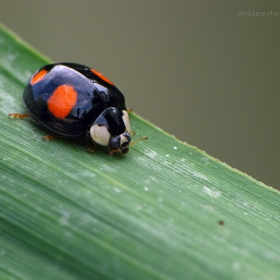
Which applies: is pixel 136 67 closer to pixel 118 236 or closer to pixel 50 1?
pixel 50 1

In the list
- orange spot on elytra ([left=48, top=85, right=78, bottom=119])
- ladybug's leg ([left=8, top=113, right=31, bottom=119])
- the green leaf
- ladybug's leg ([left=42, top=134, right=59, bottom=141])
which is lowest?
the green leaf

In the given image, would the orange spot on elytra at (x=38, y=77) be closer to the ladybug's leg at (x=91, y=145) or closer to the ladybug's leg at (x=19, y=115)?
the ladybug's leg at (x=19, y=115)

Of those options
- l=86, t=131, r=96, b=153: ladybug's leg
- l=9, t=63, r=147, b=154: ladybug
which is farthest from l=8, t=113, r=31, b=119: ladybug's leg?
l=86, t=131, r=96, b=153: ladybug's leg

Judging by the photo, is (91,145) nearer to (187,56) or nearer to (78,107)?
(78,107)

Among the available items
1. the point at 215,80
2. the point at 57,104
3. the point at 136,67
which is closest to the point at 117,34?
the point at 136,67

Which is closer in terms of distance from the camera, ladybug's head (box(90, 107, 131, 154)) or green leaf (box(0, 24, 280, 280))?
green leaf (box(0, 24, 280, 280))

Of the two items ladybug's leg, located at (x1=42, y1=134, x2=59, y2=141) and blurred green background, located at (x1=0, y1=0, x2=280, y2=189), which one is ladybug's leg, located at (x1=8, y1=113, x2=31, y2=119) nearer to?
ladybug's leg, located at (x1=42, y1=134, x2=59, y2=141)

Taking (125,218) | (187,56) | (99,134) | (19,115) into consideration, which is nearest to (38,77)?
Answer: (19,115)

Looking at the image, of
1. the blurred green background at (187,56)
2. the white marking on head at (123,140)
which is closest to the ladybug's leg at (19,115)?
the white marking on head at (123,140)
